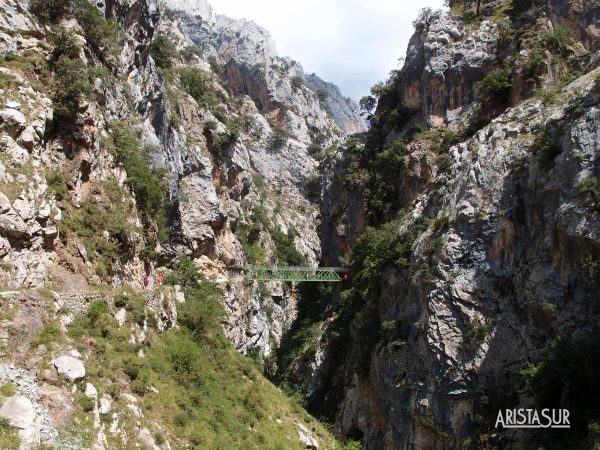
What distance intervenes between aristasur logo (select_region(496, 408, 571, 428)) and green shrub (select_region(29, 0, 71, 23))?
1014 inches

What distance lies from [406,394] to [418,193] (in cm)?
1504

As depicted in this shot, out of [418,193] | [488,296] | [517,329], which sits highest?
[418,193]

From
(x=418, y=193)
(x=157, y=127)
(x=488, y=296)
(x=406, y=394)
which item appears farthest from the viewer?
(x=418, y=193)

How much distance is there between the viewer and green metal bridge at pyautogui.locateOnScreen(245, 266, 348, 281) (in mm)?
40562

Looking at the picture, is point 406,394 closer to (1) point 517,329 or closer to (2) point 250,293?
(1) point 517,329

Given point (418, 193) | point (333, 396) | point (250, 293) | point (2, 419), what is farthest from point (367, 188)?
point (2, 419)

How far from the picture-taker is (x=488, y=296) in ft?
71.6

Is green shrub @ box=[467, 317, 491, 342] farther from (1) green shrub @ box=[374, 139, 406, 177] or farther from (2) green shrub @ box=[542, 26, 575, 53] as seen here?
(2) green shrub @ box=[542, 26, 575, 53]

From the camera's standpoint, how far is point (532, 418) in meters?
18.0

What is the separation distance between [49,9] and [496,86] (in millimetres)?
25470

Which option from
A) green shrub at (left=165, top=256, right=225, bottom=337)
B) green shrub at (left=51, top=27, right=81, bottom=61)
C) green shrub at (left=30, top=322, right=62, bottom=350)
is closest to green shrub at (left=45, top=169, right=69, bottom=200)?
green shrub at (left=51, top=27, right=81, bottom=61)

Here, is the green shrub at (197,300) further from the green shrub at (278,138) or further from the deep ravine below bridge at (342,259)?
the green shrub at (278,138)

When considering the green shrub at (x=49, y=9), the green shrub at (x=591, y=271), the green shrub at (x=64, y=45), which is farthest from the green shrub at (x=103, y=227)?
the green shrub at (x=591, y=271)

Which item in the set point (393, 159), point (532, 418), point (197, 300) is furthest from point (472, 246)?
point (393, 159)
